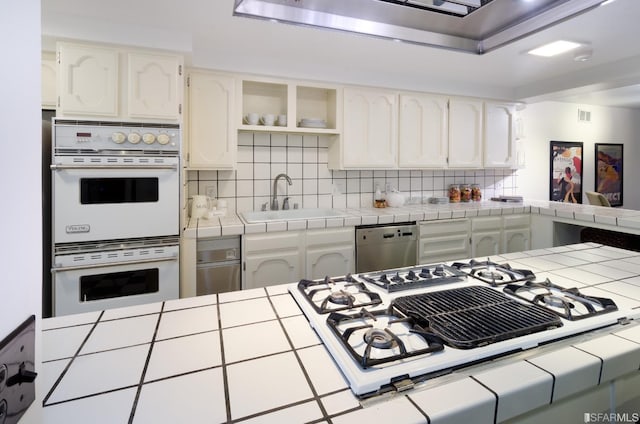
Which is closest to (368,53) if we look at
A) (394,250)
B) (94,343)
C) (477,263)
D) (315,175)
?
(315,175)

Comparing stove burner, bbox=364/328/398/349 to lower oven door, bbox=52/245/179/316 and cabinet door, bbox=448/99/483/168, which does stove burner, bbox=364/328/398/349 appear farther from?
cabinet door, bbox=448/99/483/168

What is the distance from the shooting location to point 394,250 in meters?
2.72

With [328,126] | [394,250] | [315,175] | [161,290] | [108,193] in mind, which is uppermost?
[328,126]

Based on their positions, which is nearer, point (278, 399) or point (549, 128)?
point (278, 399)

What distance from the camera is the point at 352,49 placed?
2.50 m

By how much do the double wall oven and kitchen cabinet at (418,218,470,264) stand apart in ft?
6.42

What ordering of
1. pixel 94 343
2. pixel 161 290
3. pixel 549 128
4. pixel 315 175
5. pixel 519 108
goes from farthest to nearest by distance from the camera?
pixel 549 128, pixel 519 108, pixel 315 175, pixel 161 290, pixel 94 343

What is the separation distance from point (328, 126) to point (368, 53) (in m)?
0.70

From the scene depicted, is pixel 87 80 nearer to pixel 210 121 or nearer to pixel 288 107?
pixel 210 121

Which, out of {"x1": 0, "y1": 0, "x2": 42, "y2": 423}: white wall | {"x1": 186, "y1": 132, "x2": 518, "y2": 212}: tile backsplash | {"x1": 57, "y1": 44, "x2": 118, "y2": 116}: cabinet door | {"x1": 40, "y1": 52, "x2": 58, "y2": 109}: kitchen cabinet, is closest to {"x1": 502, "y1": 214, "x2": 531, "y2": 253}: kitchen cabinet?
{"x1": 186, "y1": 132, "x2": 518, "y2": 212}: tile backsplash

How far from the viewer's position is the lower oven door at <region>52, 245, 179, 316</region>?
1879 mm

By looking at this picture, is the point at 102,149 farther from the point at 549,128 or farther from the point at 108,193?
the point at 549,128

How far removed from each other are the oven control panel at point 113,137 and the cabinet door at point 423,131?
2.01 m

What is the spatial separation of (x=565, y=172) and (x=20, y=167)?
5759 millimetres
